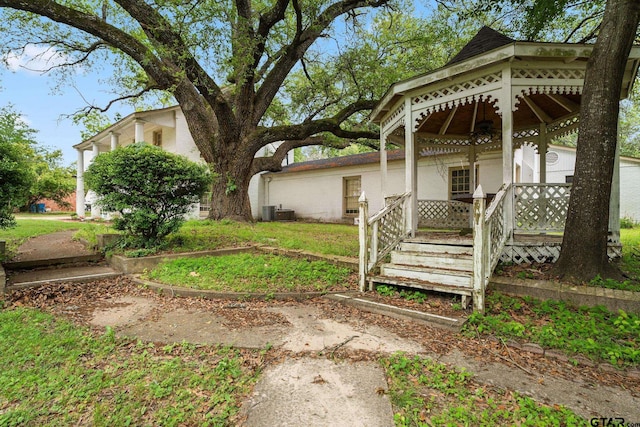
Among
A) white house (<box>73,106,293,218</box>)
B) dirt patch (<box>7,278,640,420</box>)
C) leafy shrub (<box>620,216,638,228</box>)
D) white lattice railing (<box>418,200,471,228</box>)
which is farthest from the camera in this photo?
white house (<box>73,106,293,218</box>)

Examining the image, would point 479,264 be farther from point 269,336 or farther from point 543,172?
point 543,172

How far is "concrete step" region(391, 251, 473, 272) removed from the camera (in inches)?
164

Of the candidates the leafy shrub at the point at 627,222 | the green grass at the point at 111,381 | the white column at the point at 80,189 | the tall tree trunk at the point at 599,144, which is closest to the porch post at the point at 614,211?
the tall tree trunk at the point at 599,144

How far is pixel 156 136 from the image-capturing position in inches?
607

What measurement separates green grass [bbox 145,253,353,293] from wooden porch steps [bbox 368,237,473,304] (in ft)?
2.51

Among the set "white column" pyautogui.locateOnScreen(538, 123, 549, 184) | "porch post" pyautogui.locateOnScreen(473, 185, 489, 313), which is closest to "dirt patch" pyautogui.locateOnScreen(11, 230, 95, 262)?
"porch post" pyautogui.locateOnScreen(473, 185, 489, 313)

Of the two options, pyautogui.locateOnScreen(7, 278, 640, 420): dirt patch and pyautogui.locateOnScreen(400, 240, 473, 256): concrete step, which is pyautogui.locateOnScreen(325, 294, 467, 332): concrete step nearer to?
pyautogui.locateOnScreen(7, 278, 640, 420): dirt patch

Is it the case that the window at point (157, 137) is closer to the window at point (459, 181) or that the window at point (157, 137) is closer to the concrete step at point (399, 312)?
the window at point (459, 181)

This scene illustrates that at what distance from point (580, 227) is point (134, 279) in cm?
635

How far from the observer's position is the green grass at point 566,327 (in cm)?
268

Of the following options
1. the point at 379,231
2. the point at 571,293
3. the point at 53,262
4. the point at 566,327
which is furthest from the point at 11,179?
the point at 571,293

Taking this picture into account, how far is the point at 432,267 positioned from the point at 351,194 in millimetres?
10529

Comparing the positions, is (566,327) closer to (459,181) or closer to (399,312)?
(399,312)

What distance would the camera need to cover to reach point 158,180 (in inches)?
212
